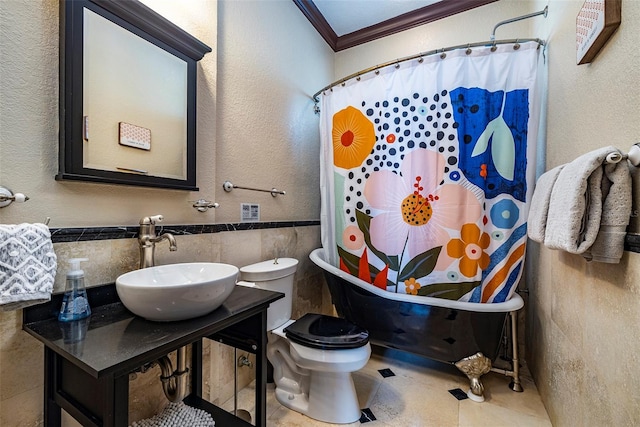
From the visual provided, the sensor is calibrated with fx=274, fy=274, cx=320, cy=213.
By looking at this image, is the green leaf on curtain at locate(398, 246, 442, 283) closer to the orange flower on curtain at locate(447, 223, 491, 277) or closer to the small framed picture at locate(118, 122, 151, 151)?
the orange flower on curtain at locate(447, 223, 491, 277)

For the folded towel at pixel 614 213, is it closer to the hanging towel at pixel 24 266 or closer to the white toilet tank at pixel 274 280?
the white toilet tank at pixel 274 280

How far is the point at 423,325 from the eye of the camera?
5.15ft

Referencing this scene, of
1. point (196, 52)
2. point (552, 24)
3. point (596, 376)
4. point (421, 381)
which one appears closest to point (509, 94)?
point (552, 24)

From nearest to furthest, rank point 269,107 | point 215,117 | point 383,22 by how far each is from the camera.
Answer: point 215,117
point 269,107
point 383,22

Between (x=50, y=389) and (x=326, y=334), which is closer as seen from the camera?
(x=50, y=389)

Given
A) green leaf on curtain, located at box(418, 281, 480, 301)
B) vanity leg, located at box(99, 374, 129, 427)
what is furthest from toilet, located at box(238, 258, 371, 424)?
vanity leg, located at box(99, 374, 129, 427)

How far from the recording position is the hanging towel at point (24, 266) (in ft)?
2.26

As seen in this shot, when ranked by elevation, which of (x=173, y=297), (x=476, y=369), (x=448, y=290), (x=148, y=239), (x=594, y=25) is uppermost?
(x=594, y=25)

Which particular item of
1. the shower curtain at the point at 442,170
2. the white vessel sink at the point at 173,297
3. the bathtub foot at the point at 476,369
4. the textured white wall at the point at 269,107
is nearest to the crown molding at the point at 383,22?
the textured white wall at the point at 269,107

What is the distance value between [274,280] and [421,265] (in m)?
0.89

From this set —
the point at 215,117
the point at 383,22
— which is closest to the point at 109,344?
the point at 215,117

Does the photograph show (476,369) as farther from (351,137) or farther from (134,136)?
(134,136)

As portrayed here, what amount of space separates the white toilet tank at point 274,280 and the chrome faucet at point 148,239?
48cm

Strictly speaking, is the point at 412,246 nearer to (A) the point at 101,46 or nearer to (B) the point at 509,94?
(B) the point at 509,94
